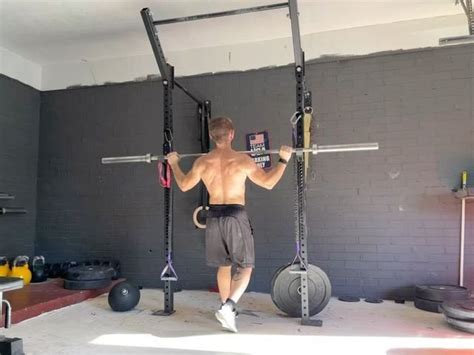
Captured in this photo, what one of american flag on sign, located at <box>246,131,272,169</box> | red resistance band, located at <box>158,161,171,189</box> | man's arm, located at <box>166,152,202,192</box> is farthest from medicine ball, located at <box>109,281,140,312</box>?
american flag on sign, located at <box>246,131,272,169</box>

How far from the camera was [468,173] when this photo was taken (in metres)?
4.22

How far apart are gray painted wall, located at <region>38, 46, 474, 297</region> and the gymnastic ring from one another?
0.67 feet

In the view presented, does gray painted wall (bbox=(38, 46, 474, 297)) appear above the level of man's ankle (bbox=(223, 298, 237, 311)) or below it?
above

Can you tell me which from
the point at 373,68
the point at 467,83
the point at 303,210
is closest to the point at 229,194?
the point at 303,210

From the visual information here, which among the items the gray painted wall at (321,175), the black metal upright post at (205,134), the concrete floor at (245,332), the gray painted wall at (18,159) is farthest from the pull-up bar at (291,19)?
the gray painted wall at (18,159)

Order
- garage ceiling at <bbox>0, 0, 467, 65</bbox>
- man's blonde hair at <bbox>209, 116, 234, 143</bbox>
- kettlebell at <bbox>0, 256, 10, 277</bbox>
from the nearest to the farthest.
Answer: man's blonde hair at <bbox>209, 116, 234, 143</bbox>
garage ceiling at <bbox>0, 0, 467, 65</bbox>
kettlebell at <bbox>0, 256, 10, 277</bbox>

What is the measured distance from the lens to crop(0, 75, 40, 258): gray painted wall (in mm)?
5215

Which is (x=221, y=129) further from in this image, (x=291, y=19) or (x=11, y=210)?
(x=11, y=210)

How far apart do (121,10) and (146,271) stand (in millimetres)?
3246

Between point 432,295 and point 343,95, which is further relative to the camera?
point 343,95

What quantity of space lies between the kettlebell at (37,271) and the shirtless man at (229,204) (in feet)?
8.72

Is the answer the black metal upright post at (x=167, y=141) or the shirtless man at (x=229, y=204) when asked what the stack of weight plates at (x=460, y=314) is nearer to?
the shirtless man at (x=229, y=204)

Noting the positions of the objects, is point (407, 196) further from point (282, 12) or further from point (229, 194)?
point (282, 12)

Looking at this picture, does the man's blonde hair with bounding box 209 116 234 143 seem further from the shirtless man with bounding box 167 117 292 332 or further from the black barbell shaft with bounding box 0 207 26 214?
the black barbell shaft with bounding box 0 207 26 214
